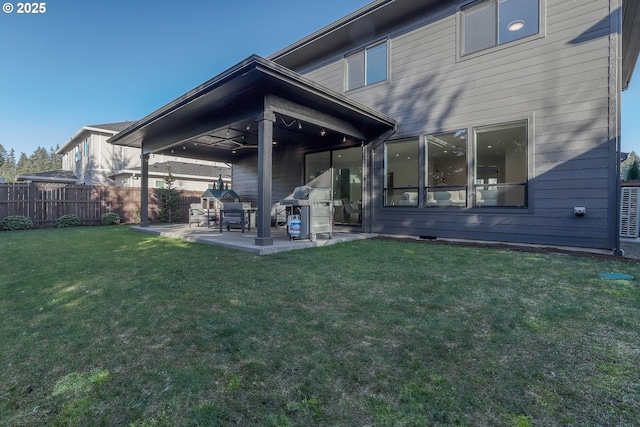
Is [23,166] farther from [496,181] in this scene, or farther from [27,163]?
[496,181]

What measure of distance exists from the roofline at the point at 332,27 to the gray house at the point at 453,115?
0.04m

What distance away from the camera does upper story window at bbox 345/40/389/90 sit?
7707 millimetres

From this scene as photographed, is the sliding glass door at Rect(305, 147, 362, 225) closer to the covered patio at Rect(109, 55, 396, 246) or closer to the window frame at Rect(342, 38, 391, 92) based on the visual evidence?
the covered patio at Rect(109, 55, 396, 246)

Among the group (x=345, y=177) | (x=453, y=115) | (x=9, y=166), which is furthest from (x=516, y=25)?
(x=9, y=166)

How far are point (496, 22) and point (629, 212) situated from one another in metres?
5.54

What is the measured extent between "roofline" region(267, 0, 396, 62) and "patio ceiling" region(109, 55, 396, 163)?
100 inches

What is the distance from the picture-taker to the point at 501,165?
624cm

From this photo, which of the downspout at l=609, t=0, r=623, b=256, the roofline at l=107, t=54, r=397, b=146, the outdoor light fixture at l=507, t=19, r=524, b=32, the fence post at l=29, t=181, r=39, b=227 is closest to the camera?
the roofline at l=107, t=54, r=397, b=146

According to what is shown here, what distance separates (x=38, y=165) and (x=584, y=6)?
7085 cm

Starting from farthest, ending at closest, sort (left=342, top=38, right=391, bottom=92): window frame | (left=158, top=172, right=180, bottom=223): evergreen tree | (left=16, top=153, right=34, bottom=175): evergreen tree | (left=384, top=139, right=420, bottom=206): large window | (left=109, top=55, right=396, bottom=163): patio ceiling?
(left=16, top=153, right=34, bottom=175): evergreen tree → (left=158, top=172, right=180, bottom=223): evergreen tree → (left=342, top=38, right=391, bottom=92): window frame → (left=384, top=139, right=420, bottom=206): large window → (left=109, top=55, right=396, bottom=163): patio ceiling

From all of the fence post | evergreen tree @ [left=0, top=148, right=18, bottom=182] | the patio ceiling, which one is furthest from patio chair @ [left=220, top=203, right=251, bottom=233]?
evergreen tree @ [left=0, top=148, right=18, bottom=182]

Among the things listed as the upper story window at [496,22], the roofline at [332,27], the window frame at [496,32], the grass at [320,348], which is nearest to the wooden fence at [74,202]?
the roofline at [332,27]

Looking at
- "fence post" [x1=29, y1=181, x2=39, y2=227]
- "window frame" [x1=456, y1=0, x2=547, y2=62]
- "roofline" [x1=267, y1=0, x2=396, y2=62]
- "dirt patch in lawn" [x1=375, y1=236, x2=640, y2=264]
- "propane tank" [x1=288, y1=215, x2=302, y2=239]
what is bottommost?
"dirt patch in lawn" [x1=375, y1=236, x2=640, y2=264]

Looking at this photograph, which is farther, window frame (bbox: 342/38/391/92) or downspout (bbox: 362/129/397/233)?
downspout (bbox: 362/129/397/233)
